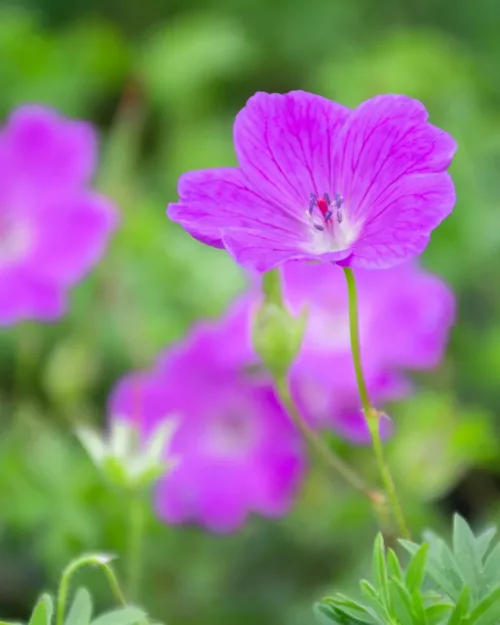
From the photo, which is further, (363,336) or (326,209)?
(363,336)

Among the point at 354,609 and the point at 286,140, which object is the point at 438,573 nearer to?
the point at 354,609

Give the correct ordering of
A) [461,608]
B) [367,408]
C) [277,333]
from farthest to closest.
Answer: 1. [277,333]
2. [367,408]
3. [461,608]

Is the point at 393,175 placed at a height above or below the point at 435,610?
above

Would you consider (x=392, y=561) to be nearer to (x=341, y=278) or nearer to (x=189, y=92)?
(x=341, y=278)

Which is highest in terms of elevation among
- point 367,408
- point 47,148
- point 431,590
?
point 47,148

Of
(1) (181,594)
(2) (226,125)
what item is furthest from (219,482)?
(2) (226,125)

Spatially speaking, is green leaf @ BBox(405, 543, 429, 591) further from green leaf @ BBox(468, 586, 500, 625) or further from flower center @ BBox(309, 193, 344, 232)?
flower center @ BBox(309, 193, 344, 232)

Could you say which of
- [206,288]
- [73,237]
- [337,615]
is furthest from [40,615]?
[206,288]
